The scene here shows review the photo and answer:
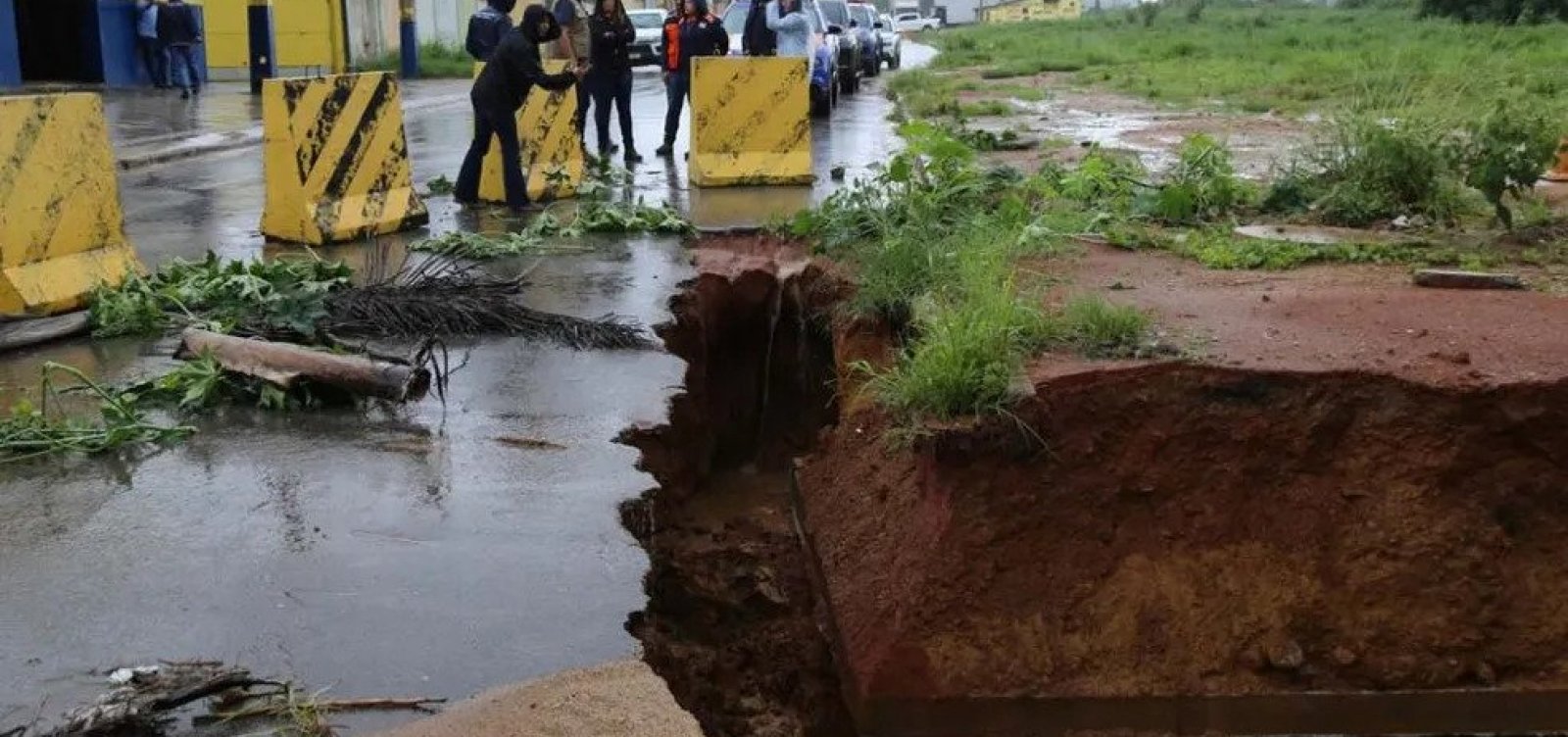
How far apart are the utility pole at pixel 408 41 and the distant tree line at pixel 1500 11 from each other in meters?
25.5

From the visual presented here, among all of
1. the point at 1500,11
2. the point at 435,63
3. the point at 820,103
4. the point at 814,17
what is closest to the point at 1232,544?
the point at 820,103

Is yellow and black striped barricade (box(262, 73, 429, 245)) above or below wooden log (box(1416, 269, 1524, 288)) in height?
above

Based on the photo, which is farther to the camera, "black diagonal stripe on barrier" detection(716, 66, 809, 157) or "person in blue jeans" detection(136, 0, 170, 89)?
"person in blue jeans" detection(136, 0, 170, 89)

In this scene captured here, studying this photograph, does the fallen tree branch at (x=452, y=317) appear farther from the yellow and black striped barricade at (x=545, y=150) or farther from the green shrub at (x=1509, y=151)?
the green shrub at (x=1509, y=151)

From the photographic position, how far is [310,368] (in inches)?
247

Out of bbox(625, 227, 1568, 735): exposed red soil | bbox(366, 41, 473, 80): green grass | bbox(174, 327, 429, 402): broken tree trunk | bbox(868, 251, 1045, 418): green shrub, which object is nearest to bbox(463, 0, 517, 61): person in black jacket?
bbox(174, 327, 429, 402): broken tree trunk

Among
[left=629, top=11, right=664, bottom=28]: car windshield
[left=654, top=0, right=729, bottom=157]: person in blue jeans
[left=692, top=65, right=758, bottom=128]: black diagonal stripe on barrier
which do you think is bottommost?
[left=692, top=65, right=758, bottom=128]: black diagonal stripe on barrier

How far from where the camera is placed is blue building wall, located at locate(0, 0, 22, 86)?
2184 cm

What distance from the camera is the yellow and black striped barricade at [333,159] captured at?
9.98m

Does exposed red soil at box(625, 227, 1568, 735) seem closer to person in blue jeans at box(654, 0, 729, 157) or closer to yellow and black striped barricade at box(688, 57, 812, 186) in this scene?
yellow and black striped barricade at box(688, 57, 812, 186)

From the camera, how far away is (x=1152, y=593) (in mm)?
5953

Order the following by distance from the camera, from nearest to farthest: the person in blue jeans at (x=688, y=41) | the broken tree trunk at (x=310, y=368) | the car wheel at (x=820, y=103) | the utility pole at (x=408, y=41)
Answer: the broken tree trunk at (x=310, y=368)
the person in blue jeans at (x=688, y=41)
the car wheel at (x=820, y=103)
the utility pole at (x=408, y=41)

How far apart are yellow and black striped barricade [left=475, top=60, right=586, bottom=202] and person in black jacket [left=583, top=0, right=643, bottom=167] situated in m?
1.30

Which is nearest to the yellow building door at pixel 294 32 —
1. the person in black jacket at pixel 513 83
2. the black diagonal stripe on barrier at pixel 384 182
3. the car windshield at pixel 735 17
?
the car windshield at pixel 735 17
